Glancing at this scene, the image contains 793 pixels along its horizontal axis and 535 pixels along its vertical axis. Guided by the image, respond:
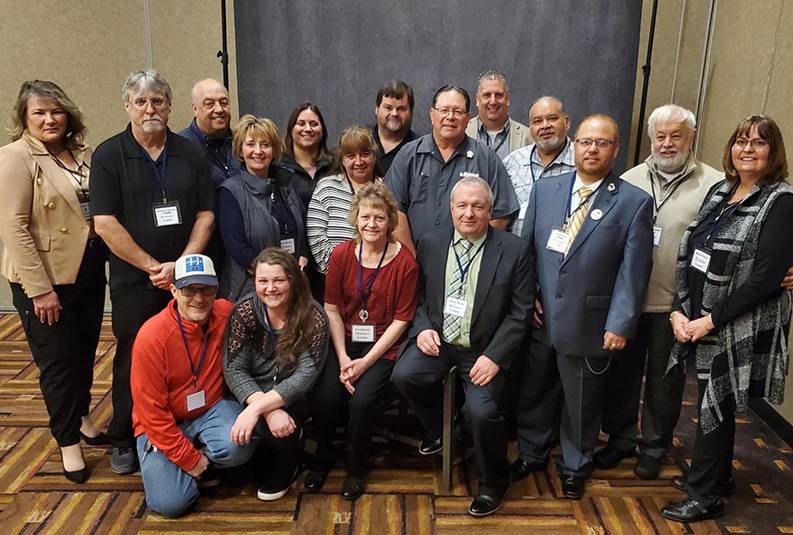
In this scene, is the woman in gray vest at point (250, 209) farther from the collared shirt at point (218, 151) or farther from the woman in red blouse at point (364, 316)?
the woman in red blouse at point (364, 316)

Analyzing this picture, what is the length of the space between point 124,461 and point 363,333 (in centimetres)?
121

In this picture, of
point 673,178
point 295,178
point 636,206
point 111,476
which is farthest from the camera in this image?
point 295,178

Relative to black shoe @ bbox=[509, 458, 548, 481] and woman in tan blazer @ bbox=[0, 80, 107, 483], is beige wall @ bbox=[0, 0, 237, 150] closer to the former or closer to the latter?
woman in tan blazer @ bbox=[0, 80, 107, 483]

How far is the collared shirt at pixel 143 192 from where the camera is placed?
230 centimetres

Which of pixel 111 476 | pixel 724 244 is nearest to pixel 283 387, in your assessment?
pixel 111 476

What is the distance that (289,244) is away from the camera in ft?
8.84

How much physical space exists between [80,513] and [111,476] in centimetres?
25

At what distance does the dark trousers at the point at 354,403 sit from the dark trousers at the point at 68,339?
103 cm

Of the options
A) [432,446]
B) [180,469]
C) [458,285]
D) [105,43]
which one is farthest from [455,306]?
[105,43]

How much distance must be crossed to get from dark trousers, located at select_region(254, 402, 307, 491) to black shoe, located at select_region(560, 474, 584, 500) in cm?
115

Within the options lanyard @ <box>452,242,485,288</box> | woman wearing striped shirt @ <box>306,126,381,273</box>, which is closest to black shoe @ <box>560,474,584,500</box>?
lanyard @ <box>452,242,485,288</box>

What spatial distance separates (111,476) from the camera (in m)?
2.58

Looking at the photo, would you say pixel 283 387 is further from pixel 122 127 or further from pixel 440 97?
pixel 122 127

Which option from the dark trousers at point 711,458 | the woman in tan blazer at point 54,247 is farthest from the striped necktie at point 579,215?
the woman in tan blazer at point 54,247
